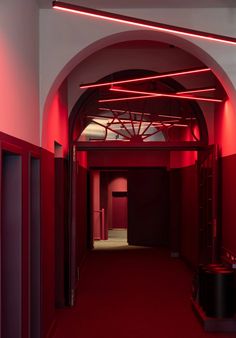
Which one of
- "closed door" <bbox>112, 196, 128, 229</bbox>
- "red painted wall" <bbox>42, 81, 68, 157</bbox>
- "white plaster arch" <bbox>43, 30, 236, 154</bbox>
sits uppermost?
"white plaster arch" <bbox>43, 30, 236, 154</bbox>

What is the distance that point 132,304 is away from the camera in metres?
8.46

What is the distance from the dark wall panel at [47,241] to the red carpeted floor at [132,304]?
53 cm

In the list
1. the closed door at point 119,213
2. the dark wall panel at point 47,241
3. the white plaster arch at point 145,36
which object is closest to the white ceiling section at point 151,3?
the white plaster arch at point 145,36

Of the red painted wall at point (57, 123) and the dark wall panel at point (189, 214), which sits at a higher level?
the red painted wall at point (57, 123)

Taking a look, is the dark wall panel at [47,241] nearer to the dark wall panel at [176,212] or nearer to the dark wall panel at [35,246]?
the dark wall panel at [35,246]

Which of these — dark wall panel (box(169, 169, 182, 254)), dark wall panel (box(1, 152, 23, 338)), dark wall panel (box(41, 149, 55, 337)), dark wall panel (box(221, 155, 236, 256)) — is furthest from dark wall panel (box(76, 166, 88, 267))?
dark wall panel (box(1, 152, 23, 338))

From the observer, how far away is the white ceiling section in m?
5.59

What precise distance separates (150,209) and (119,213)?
704cm

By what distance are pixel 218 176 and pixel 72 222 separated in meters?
2.29

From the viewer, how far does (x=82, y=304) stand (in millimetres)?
8398

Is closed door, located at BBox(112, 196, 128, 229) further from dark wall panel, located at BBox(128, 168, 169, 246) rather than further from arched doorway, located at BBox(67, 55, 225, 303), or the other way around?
arched doorway, located at BBox(67, 55, 225, 303)

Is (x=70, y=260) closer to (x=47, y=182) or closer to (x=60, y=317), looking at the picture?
(x=60, y=317)

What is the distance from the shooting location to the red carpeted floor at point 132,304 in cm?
689

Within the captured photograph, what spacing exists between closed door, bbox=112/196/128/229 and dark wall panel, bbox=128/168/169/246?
635 cm
